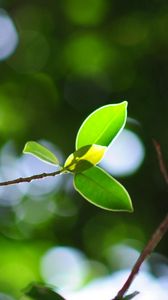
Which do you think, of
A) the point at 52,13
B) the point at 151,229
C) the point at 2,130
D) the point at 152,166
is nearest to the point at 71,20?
the point at 52,13

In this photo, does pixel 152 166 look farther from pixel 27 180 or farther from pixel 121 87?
pixel 27 180

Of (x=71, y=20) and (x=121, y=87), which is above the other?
(x=71, y=20)

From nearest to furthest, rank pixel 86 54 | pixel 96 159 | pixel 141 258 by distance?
pixel 141 258 < pixel 96 159 < pixel 86 54

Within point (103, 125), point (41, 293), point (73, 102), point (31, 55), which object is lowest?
point (73, 102)

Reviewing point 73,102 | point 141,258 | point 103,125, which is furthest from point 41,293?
point 73,102

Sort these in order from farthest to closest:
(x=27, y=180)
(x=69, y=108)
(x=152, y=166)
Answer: (x=69, y=108)
(x=152, y=166)
(x=27, y=180)

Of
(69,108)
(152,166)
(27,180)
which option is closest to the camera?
(27,180)

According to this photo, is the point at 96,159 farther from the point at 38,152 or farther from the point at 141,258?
the point at 141,258

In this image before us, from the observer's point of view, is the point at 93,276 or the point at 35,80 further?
the point at 35,80
